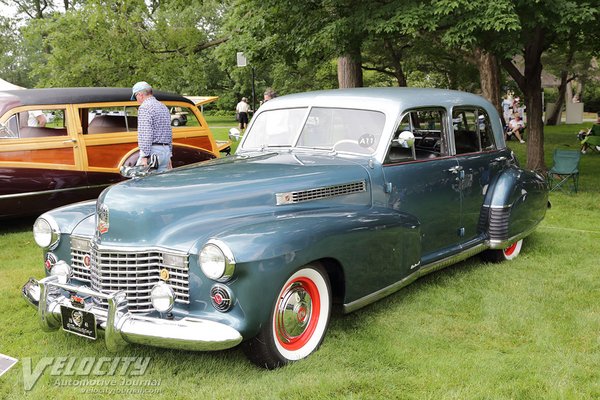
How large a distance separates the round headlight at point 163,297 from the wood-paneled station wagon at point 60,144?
4846 mm

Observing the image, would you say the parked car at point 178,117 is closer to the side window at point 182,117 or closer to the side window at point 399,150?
the side window at point 182,117

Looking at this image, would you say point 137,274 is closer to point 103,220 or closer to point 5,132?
point 103,220

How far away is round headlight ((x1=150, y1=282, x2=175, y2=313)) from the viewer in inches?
132

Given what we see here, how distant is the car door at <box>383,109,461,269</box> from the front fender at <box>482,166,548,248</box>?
0.51m

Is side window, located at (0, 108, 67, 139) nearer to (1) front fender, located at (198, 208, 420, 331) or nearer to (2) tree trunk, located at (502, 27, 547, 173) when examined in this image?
(1) front fender, located at (198, 208, 420, 331)

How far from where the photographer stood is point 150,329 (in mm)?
3232

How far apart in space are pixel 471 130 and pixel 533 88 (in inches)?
235

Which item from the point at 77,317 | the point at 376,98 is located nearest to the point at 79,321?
the point at 77,317

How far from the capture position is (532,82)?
10.8 meters

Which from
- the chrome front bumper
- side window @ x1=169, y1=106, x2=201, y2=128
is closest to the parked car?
side window @ x1=169, y1=106, x2=201, y2=128

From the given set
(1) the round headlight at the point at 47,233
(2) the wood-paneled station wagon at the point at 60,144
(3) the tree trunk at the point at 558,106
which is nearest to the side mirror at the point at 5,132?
(2) the wood-paneled station wagon at the point at 60,144

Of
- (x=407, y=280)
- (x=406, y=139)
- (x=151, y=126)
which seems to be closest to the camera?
(x=407, y=280)

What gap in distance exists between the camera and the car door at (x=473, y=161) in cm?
543

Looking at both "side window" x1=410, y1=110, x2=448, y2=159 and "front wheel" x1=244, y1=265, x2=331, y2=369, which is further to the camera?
"side window" x1=410, y1=110, x2=448, y2=159
